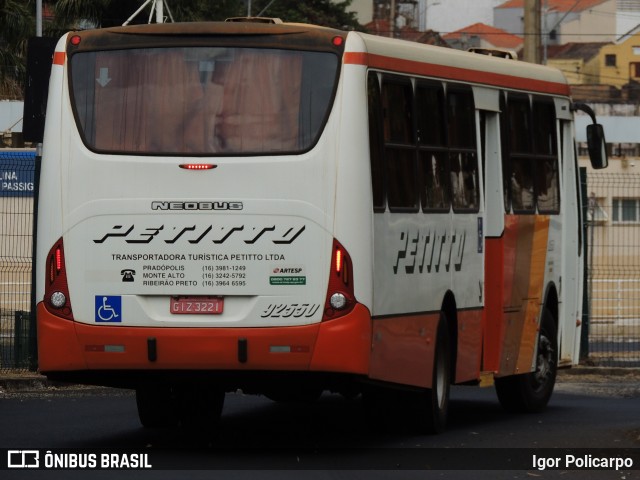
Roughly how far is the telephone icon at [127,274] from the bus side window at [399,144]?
6.47ft

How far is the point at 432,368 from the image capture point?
46.1 feet

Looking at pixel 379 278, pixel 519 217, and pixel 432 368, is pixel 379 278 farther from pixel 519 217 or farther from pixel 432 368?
pixel 519 217

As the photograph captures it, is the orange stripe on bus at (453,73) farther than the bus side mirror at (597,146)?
No

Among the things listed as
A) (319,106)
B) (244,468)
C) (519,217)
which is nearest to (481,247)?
(519,217)

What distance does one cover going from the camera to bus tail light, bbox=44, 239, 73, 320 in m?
12.7

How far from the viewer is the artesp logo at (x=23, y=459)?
11.8 m

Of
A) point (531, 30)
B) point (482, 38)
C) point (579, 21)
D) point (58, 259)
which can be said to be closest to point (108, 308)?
point (58, 259)

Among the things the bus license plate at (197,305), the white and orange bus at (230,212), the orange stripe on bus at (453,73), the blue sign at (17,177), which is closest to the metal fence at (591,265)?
the blue sign at (17,177)

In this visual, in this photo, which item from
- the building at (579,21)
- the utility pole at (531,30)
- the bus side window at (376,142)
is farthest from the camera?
the building at (579,21)

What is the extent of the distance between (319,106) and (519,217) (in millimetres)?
4424

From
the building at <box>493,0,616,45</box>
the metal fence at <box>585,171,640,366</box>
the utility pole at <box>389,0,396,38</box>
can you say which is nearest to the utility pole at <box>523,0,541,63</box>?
the metal fence at <box>585,171,640,366</box>

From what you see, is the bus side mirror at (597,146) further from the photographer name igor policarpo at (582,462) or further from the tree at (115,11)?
the tree at (115,11)

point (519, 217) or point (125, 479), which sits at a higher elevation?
point (519, 217)

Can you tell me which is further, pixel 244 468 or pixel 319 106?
pixel 319 106
